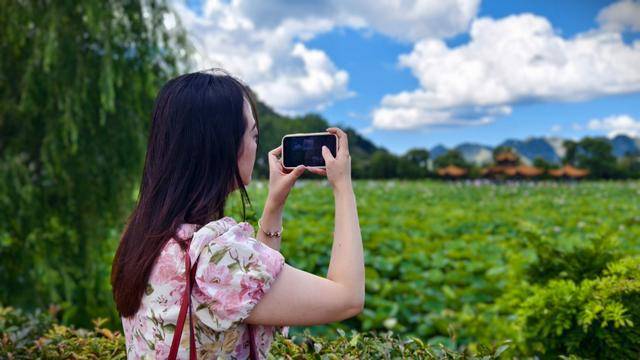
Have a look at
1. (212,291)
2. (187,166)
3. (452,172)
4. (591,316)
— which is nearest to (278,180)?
(187,166)

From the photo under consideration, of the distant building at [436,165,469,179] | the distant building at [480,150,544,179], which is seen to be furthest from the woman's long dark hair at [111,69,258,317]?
the distant building at [480,150,544,179]

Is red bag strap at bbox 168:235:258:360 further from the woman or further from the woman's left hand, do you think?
the woman's left hand

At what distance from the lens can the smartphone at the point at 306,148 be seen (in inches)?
50.9

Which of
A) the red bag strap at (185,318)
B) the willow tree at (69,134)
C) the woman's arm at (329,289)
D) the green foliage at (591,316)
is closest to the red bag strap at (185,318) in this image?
the red bag strap at (185,318)

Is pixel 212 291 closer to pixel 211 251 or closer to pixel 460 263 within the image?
pixel 211 251

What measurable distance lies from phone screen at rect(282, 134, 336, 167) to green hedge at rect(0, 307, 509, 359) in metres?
0.61

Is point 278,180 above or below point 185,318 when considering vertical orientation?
above

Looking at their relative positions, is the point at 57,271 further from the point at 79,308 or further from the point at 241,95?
the point at 241,95

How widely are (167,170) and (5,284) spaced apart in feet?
13.5

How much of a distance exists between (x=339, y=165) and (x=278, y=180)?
223mm

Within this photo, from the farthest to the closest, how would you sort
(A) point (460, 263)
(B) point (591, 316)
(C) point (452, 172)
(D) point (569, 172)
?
(D) point (569, 172)
(C) point (452, 172)
(A) point (460, 263)
(B) point (591, 316)

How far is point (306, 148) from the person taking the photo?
1.33 meters

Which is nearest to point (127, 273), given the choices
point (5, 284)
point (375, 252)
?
point (5, 284)

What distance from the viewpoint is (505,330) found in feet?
12.6
